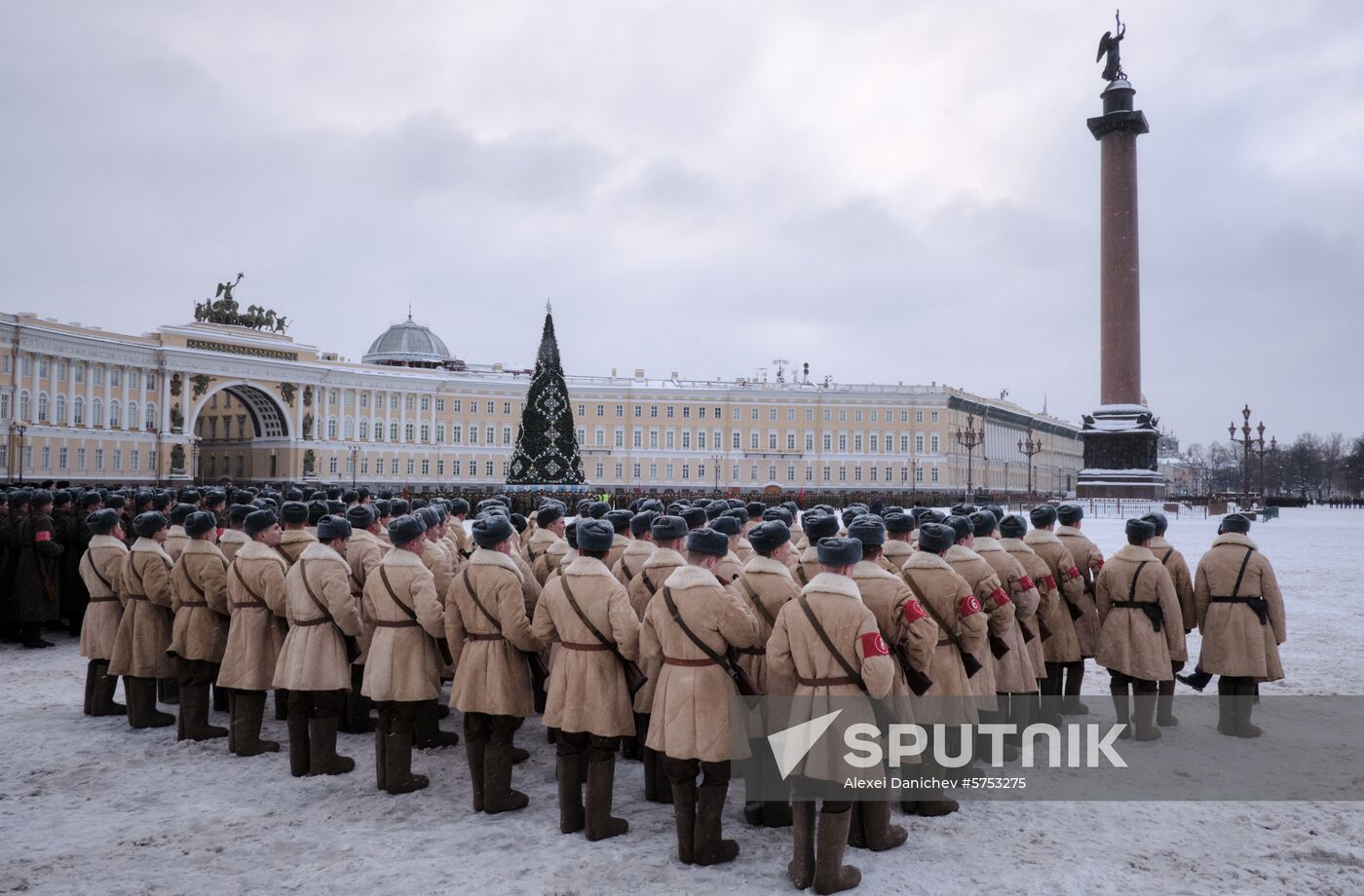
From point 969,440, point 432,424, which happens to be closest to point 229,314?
point 432,424

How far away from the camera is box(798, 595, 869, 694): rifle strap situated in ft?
14.2

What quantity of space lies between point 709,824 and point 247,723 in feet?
12.1

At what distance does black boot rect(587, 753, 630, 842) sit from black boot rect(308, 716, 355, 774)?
82.3 inches

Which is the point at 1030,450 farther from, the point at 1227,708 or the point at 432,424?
the point at 1227,708

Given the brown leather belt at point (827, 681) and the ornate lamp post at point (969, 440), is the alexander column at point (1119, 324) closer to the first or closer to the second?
the ornate lamp post at point (969, 440)

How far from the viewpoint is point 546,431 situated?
114 ft

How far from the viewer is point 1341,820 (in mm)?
5402

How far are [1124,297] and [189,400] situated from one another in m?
53.9

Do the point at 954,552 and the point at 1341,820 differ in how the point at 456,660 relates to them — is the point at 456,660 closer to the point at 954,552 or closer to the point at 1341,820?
the point at 954,552

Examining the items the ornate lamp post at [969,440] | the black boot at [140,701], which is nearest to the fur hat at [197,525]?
the black boot at [140,701]

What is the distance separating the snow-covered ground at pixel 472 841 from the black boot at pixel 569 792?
79mm

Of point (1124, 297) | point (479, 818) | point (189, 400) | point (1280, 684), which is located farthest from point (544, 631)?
point (189, 400)

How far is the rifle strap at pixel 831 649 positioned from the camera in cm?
433

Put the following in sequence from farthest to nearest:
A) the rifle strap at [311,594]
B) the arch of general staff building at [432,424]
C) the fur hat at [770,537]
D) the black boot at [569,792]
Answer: the arch of general staff building at [432,424], the rifle strap at [311,594], the black boot at [569,792], the fur hat at [770,537]
